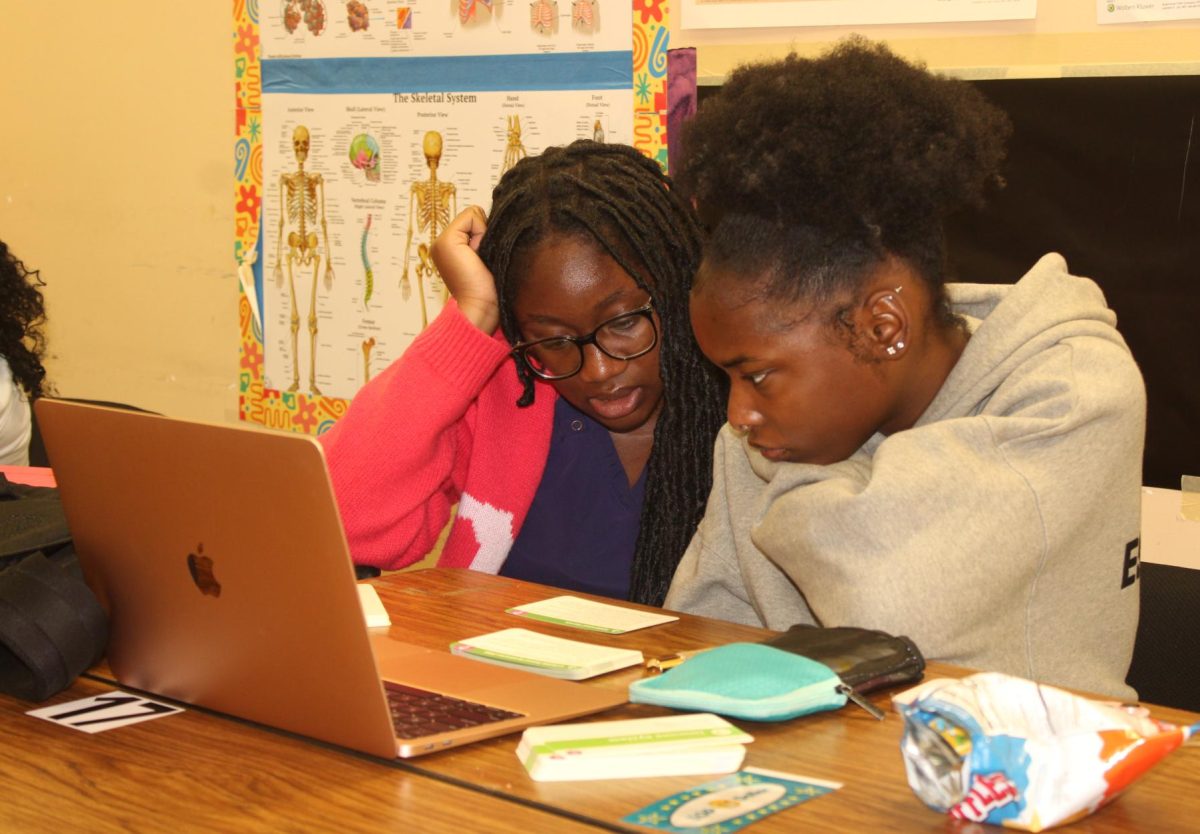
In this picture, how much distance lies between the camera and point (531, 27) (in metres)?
2.68

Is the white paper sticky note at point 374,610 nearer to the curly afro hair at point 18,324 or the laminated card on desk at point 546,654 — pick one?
the laminated card on desk at point 546,654

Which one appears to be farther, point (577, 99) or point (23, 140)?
point (23, 140)

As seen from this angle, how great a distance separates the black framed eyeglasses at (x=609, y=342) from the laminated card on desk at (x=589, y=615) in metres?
0.38

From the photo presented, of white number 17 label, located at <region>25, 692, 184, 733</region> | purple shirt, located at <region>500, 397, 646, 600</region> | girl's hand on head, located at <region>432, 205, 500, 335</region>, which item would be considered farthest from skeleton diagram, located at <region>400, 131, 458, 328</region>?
white number 17 label, located at <region>25, 692, 184, 733</region>

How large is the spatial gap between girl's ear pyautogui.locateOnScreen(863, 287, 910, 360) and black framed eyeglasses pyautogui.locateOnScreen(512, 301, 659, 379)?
421mm

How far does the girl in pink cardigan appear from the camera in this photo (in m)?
1.72

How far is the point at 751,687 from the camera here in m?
1.02

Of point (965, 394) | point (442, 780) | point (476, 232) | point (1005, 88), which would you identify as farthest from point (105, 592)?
point (1005, 88)

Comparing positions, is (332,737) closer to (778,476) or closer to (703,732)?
(703,732)

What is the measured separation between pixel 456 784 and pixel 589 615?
18.3 inches

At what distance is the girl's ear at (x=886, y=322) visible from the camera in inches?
52.6

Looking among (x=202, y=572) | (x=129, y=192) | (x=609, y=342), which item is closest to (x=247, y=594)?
(x=202, y=572)

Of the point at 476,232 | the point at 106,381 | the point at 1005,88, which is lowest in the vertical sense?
the point at 106,381

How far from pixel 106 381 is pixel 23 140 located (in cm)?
70
